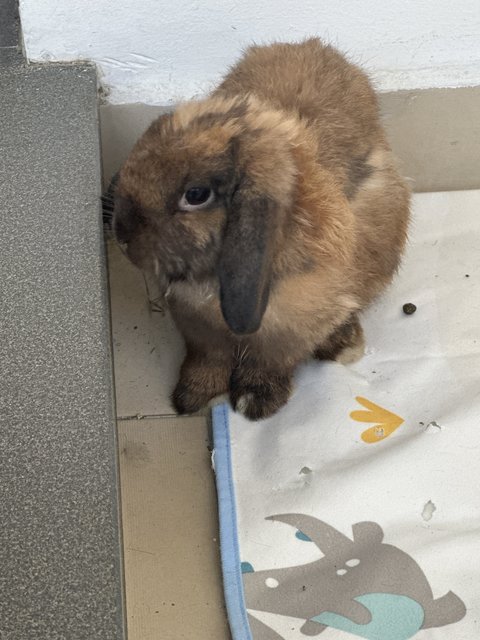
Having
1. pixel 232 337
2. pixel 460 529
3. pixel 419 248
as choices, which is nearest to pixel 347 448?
pixel 460 529

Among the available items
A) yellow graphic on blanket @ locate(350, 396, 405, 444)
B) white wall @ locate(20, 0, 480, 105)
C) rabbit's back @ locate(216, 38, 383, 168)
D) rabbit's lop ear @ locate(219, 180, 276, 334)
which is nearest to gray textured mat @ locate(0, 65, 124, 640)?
white wall @ locate(20, 0, 480, 105)

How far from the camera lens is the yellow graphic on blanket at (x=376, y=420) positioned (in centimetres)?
176

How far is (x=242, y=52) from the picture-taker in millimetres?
1880

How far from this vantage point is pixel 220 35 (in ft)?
6.27

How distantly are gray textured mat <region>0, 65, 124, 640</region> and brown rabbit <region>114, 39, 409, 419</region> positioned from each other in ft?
0.70

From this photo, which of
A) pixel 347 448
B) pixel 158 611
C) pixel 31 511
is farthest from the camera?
pixel 347 448

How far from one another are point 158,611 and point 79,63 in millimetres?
1341

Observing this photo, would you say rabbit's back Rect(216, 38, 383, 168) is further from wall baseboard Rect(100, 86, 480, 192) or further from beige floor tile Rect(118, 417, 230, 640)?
beige floor tile Rect(118, 417, 230, 640)

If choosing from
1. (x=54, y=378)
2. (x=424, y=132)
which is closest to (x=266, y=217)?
(x=54, y=378)

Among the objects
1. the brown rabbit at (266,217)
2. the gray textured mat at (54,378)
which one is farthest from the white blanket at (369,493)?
the gray textured mat at (54,378)

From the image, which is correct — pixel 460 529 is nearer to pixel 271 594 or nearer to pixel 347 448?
pixel 347 448

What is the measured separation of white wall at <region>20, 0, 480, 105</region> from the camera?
6.01 feet

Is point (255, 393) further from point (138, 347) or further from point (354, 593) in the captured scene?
point (354, 593)

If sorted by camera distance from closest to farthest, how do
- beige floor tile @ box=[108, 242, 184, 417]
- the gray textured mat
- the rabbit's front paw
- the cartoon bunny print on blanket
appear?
the gray textured mat, the cartoon bunny print on blanket, the rabbit's front paw, beige floor tile @ box=[108, 242, 184, 417]
